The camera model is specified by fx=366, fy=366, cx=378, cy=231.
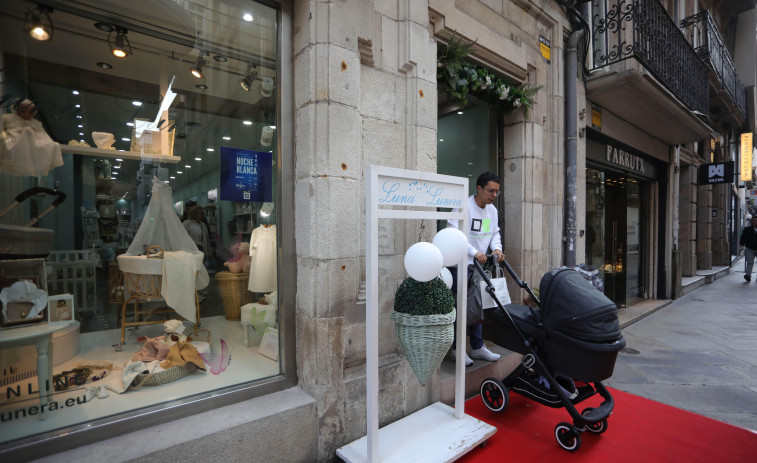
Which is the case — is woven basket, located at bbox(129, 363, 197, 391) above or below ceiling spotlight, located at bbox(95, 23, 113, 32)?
below

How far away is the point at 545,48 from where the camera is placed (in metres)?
5.01

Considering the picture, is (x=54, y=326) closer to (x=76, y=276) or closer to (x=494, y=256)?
(x=76, y=276)

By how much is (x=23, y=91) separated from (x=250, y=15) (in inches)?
66.5

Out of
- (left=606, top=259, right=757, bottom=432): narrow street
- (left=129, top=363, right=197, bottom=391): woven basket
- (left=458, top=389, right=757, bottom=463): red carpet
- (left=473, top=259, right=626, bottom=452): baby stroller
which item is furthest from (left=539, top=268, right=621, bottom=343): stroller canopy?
(left=129, top=363, right=197, bottom=391): woven basket

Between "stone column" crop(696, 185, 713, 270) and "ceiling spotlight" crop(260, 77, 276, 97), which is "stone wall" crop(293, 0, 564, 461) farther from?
"stone column" crop(696, 185, 713, 270)

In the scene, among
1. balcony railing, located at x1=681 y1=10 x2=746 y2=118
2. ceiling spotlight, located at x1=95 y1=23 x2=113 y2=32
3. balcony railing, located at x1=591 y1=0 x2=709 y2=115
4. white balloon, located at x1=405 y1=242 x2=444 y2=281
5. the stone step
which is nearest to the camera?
white balloon, located at x1=405 y1=242 x2=444 y2=281

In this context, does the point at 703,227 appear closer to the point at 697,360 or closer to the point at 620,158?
the point at 620,158

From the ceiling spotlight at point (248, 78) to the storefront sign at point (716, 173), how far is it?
13.4 m

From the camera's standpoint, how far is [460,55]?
375cm

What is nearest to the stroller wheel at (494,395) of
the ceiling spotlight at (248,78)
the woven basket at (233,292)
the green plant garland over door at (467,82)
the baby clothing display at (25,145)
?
the woven basket at (233,292)

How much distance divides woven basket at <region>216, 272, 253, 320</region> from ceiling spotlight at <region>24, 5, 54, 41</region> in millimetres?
2360

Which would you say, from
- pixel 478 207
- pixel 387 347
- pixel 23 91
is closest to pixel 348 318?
pixel 387 347

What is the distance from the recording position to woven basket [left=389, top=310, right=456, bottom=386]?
2281 millimetres

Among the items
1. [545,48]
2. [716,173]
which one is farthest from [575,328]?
[716,173]
